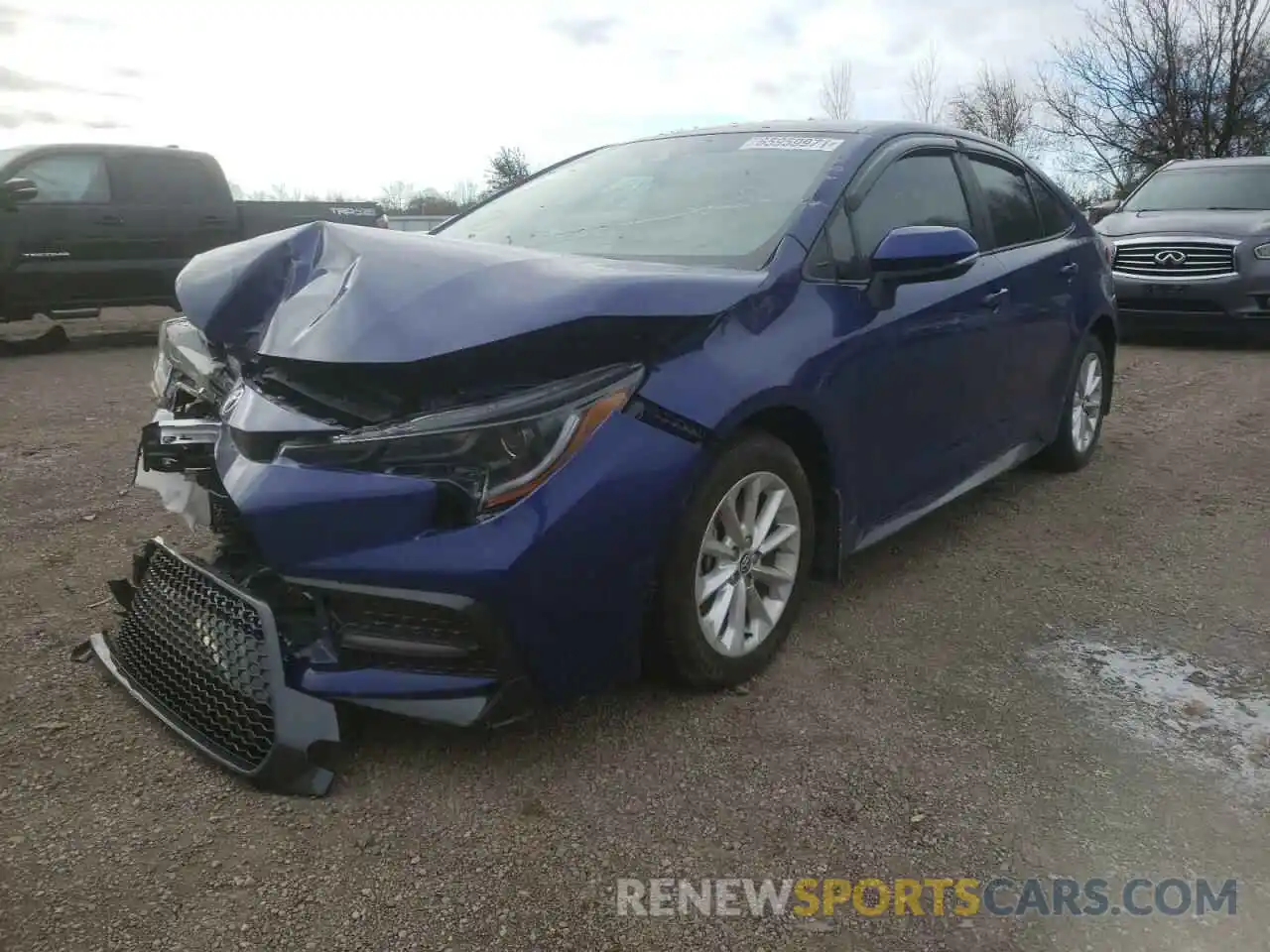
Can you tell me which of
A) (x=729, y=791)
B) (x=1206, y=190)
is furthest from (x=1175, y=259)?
(x=729, y=791)

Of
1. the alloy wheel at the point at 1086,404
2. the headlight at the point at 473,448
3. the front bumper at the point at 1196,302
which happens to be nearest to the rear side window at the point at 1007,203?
the alloy wheel at the point at 1086,404

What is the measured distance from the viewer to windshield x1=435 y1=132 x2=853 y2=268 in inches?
125

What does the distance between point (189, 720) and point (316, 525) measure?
2.30 feet

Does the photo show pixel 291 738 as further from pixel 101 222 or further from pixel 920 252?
pixel 101 222

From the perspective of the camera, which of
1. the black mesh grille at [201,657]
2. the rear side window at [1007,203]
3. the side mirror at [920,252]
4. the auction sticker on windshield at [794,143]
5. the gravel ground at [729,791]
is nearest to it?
the gravel ground at [729,791]

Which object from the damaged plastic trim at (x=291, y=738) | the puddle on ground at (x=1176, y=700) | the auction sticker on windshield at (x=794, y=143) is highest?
the auction sticker on windshield at (x=794, y=143)

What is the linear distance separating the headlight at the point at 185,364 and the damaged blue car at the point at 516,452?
1 centimetres

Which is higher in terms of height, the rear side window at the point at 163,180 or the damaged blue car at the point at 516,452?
the rear side window at the point at 163,180

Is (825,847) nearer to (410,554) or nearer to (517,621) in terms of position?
(517,621)

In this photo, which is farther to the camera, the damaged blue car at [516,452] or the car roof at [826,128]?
the car roof at [826,128]

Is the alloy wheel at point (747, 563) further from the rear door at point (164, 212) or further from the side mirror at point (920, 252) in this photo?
the rear door at point (164, 212)

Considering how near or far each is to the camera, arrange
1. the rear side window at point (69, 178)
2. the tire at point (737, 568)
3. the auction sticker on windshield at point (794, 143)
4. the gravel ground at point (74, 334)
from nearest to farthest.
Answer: the tire at point (737, 568) < the auction sticker on windshield at point (794, 143) < the rear side window at point (69, 178) < the gravel ground at point (74, 334)

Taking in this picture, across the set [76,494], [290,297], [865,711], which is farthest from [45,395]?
[865,711]

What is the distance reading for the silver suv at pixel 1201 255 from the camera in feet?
29.9
